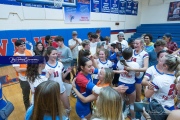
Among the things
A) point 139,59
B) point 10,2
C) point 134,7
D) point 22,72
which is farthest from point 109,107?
point 134,7

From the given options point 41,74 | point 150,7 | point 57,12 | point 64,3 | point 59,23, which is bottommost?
point 41,74

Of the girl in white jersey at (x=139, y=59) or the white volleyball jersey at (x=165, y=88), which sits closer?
the white volleyball jersey at (x=165, y=88)

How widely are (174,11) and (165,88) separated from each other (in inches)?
413

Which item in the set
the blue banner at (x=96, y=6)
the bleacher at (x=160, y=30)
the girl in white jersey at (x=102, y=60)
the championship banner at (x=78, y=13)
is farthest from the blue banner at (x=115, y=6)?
the girl in white jersey at (x=102, y=60)

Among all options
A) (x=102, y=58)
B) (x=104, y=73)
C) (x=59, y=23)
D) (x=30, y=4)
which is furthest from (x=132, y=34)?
(x=104, y=73)

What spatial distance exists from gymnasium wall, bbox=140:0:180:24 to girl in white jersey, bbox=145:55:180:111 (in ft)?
34.6

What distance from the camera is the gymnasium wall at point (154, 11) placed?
10.1 metres

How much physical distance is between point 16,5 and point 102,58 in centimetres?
455

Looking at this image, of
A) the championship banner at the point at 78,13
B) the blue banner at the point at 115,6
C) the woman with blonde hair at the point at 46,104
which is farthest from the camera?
the blue banner at the point at 115,6

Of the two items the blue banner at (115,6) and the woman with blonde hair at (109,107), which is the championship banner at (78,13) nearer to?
the blue banner at (115,6)

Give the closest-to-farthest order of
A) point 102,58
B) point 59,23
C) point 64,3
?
1. point 102,58
2. point 64,3
3. point 59,23

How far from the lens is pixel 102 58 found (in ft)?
8.43

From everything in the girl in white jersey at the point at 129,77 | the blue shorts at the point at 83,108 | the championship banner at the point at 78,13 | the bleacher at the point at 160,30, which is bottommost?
the blue shorts at the point at 83,108

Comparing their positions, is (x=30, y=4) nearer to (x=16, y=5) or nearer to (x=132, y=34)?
(x=16, y=5)
